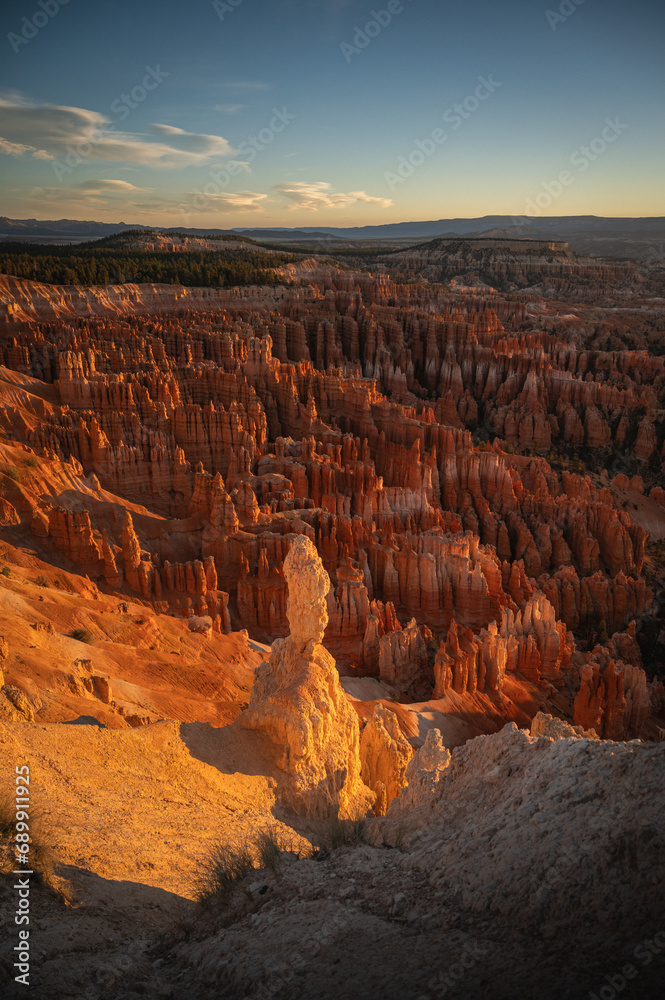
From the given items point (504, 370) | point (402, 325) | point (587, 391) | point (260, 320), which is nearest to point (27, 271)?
point (260, 320)

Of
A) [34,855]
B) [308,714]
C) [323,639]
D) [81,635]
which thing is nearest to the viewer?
[34,855]

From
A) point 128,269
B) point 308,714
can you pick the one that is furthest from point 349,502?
point 128,269

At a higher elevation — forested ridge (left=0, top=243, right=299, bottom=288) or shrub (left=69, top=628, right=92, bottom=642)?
forested ridge (left=0, top=243, right=299, bottom=288)

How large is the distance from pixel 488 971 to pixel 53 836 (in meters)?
3.58

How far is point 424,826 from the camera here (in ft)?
20.7

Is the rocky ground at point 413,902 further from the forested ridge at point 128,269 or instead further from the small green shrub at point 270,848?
the forested ridge at point 128,269

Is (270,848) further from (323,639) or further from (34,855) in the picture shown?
(323,639)

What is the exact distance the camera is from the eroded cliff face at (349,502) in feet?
59.4

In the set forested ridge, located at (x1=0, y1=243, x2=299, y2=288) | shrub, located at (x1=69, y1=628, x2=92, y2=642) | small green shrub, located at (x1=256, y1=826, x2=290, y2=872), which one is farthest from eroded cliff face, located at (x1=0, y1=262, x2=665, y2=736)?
small green shrub, located at (x1=256, y1=826, x2=290, y2=872)

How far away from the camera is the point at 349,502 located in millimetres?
25312

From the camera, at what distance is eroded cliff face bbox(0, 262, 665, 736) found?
18.1 metres

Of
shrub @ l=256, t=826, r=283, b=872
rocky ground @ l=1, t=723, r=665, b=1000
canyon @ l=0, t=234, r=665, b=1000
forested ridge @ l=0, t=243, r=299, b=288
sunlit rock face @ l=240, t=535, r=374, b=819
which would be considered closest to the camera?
rocky ground @ l=1, t=723, r=665, b=1000

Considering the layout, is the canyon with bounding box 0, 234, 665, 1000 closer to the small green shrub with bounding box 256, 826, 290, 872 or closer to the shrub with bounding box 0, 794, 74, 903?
the small green shrub with bounding box 256, 826, 290, 872

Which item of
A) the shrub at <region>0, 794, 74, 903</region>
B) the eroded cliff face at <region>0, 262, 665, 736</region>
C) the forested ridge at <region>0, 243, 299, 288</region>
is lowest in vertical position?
the eroded cliff face at <region>0, 262, 665, 736</region>
